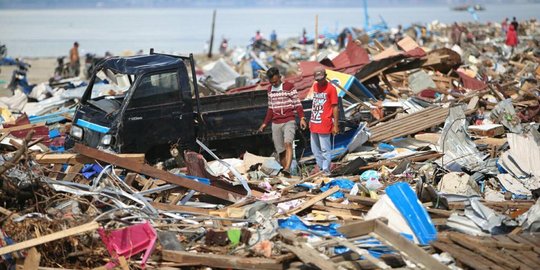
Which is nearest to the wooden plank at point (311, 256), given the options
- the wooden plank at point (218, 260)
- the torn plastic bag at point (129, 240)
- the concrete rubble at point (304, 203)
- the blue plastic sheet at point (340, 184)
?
the concrete rubble at point (304, 203)

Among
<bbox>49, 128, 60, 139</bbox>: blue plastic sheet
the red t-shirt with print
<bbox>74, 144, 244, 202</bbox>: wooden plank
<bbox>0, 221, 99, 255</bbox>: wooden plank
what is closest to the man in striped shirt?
the red t-shirt with print

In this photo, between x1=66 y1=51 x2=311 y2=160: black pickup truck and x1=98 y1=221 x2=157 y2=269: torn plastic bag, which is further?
x1=66 y1=51 x2=311 y2=160: black pickup truck

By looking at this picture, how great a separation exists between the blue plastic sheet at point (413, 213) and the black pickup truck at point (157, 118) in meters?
4.01

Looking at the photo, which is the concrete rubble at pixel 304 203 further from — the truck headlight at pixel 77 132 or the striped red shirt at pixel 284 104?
the truck headlight at pixel 77 132

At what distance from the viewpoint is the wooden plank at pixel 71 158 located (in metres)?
8.91

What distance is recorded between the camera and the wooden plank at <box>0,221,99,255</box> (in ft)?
22.5

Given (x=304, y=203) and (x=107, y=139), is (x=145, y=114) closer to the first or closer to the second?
(x=107, y=139)

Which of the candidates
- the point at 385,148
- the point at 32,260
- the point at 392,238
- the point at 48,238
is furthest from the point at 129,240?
the point at 385,148

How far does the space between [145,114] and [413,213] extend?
463cm

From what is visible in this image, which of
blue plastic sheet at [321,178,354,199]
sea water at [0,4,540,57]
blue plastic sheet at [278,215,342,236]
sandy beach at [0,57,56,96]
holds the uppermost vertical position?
blue plastic sheet at [278,215,342,236]

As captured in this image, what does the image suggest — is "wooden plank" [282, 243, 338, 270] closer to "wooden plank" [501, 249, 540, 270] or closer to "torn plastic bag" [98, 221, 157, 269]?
"torn plastic bag" [98, 221, 157, 269]

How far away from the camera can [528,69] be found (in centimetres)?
2030

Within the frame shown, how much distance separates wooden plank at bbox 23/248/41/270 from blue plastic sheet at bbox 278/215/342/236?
8.47 ft

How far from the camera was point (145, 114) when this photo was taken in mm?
10422
